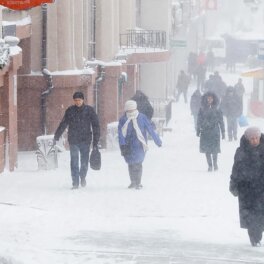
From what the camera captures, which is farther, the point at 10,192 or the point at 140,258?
the point at 10,192

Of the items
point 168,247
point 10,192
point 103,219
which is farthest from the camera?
point 10,192

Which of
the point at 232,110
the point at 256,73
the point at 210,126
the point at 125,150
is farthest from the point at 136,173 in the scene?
the point at 256,73

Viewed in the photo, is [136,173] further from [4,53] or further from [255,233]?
[255,233]

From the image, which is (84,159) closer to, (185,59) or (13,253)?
(13,253)

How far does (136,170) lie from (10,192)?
2.00 metres

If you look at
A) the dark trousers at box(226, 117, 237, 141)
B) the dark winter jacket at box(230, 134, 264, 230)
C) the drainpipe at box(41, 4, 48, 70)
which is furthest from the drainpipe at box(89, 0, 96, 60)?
the dark winter jacket at box(230, 134, 264, 230)

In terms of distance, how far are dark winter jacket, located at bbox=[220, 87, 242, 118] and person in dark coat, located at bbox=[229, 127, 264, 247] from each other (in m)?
17.8

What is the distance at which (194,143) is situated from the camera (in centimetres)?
2991

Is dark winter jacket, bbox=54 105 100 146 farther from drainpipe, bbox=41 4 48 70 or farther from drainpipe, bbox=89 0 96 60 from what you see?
drainpipe, bbox=89 0 96 60

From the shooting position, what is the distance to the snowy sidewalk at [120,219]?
1118cm

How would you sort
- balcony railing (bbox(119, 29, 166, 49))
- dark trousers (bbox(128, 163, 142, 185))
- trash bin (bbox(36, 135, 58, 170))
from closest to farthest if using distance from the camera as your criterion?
dark trousers (bbox(128, 163, 142, 185)), trash bin (bbox(36, 135, 58, 170)), balcony railing (bbox(119, 29, 166, 49))

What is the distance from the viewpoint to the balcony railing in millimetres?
35625

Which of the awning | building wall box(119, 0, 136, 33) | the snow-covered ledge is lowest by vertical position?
the awning

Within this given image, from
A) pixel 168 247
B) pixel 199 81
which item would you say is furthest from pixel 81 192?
pixel 199 81
